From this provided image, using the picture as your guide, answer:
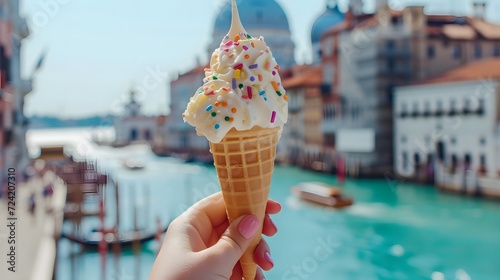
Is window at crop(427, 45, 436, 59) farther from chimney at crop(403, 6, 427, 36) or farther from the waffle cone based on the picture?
the waffle cone

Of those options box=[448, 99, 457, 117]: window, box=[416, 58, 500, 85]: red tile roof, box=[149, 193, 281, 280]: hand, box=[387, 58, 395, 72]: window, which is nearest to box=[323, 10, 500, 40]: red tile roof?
box=[387, 58, 395, 72]: window

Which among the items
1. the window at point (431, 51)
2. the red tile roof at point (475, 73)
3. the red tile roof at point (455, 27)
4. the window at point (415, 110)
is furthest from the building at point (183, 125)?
the red tile roof at point (475, 73)

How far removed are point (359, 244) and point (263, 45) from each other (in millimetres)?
11774

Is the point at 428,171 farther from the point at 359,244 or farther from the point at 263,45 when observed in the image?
the point at 263,45

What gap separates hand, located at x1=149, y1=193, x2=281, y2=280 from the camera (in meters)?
1.77

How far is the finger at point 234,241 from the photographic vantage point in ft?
5.95

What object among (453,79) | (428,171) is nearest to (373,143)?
(428,171)

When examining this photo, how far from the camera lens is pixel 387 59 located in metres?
25.4

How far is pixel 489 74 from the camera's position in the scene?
778 inches

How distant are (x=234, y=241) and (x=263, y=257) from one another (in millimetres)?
191

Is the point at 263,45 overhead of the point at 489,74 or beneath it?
beneath

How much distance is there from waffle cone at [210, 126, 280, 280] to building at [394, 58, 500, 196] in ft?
57.9

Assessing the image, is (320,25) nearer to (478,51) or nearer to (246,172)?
(478,51)

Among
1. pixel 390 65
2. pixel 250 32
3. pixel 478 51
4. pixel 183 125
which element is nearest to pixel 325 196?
pixel 390 65
